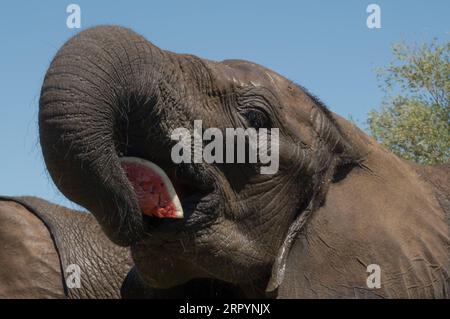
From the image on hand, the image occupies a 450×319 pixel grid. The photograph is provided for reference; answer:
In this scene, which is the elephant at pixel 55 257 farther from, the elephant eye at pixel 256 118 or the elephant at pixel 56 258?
the elephant eye at pixel 256 118

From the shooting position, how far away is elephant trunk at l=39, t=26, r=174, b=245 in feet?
8.89

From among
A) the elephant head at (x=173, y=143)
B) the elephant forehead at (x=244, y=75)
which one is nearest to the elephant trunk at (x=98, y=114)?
the elephant head at (x=173, y=143)

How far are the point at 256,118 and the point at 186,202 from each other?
16.5 inches

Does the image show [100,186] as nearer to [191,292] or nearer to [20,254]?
[191,292]

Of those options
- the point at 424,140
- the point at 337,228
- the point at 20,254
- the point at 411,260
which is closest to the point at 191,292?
the point at 337,228

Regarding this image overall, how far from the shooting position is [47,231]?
4.39 meters

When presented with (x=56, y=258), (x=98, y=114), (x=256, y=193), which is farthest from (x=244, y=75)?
(x=56, y=258)

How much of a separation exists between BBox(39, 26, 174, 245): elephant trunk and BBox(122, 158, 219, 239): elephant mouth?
11 cm

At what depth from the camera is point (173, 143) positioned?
3.09 metres

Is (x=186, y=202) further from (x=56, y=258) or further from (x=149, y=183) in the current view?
(x=56, y=258)

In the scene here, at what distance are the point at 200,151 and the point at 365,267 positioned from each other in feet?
2.41

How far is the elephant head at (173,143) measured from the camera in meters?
2.76

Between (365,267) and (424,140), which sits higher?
(365,267)

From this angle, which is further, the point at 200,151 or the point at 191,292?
the point at 191,292
